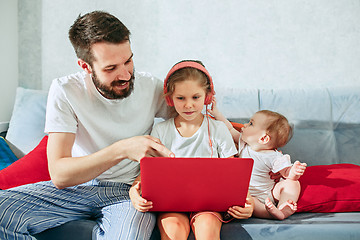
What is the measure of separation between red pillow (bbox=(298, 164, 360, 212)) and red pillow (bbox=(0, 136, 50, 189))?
1245 millimetres

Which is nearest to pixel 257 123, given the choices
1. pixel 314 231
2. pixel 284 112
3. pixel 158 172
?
pixel 284 112

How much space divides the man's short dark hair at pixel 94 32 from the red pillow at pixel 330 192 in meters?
1.02

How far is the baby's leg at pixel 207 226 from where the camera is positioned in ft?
3.84

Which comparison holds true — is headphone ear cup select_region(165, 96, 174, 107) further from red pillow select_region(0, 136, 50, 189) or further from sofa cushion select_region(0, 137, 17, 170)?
sofa cushion select_region(0, 137, 17, 170)

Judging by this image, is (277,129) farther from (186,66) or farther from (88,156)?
(88,156)

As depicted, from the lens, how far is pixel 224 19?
2.22 metres

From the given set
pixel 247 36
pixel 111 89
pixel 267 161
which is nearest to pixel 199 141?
pixel 267 161

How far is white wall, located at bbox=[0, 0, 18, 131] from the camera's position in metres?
2.31

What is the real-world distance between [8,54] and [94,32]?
1394 mm

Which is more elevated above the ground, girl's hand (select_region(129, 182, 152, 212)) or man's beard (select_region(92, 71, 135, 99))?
man's beard (select_region(92, 71, 135, 99))

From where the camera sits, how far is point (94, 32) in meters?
1.29

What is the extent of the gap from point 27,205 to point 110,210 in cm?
30

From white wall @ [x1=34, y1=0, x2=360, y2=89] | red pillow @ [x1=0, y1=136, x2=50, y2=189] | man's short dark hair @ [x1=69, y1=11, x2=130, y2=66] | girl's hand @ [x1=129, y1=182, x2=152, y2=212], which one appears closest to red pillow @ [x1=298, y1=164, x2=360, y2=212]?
girl's hand @ [x1=129, y1=182, x2=152, y2=212]

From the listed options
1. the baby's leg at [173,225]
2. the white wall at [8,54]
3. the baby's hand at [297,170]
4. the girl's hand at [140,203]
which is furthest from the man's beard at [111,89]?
the white wall at [8,54]
